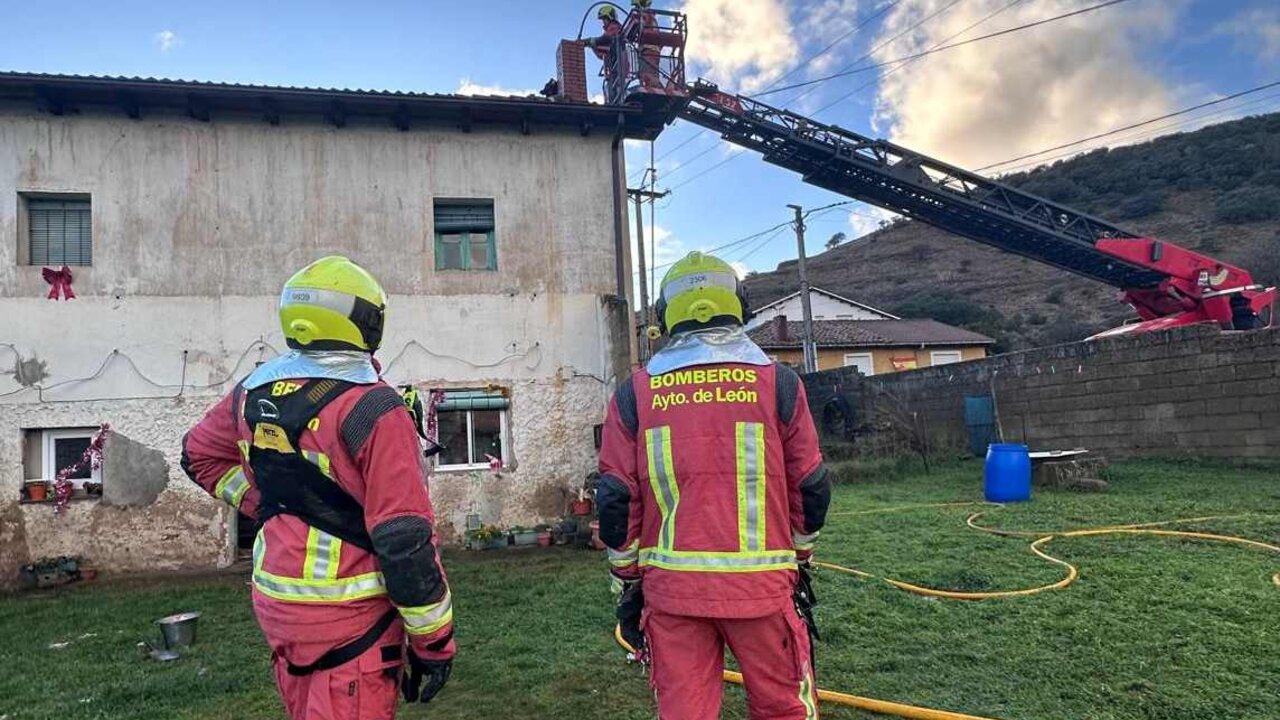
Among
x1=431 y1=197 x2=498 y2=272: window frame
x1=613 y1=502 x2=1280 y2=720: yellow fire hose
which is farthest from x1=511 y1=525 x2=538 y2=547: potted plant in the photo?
x1=613 y1=502 x2=1280 y2=720: yellow fire hose

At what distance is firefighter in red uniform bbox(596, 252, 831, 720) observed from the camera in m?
2.37

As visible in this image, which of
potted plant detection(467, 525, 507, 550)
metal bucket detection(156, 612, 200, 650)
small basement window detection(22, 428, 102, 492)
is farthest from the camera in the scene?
potted plant detection(467, 525, 507, 550)

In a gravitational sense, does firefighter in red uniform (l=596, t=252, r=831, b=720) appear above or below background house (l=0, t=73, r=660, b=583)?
below

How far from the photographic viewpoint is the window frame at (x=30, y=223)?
842 cm

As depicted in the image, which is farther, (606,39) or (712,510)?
(606,39)

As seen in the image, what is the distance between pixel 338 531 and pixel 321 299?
0.72 meters

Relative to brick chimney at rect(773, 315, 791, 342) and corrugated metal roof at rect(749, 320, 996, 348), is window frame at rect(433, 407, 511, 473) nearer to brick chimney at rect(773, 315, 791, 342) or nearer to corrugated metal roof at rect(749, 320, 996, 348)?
corrugated metal roof at rect(749, 320, 996, 348)

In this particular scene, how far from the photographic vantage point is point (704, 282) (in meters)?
2.68

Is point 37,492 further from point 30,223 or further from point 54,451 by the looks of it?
point 30,223

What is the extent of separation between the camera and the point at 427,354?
9.20 metres

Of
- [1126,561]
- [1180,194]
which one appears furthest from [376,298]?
[1180,194]

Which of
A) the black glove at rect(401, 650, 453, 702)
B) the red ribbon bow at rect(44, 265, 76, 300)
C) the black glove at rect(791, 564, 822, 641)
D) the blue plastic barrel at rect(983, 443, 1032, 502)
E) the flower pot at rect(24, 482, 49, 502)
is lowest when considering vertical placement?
the blue plastic barrel at rect(983, 443, 1032, 502)

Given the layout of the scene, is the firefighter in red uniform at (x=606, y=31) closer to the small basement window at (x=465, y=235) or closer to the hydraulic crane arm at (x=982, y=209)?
the hydraulic crane arm at (x=982, y=209)

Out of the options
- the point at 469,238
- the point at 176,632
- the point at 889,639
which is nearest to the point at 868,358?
the point at 469,238
